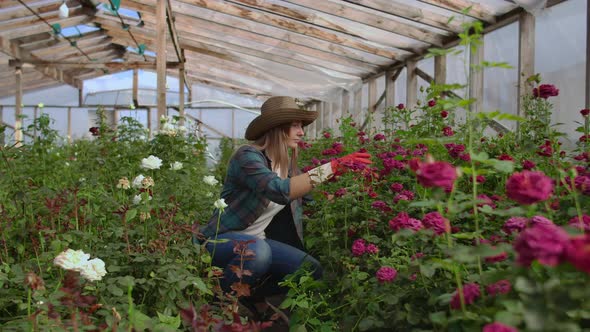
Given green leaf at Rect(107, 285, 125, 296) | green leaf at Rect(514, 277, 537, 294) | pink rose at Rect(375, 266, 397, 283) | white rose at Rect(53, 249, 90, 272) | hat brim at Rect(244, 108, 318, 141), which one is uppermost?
hat brim at Rect(244, 108, 318, 141)

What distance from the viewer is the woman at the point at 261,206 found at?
209cm

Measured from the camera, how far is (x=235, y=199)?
224cm

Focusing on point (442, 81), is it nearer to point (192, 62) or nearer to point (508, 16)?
point (508, 16)

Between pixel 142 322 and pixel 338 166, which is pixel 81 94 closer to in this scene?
pixel 338 166

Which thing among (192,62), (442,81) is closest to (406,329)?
(442,81)

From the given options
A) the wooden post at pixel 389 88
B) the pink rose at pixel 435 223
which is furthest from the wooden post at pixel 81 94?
the pink rose at pixel 435 223

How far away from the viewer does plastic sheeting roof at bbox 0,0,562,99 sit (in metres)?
5.40

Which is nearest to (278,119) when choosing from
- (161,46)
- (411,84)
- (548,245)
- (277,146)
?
(277,146)

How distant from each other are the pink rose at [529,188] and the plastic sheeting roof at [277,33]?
4.25 m

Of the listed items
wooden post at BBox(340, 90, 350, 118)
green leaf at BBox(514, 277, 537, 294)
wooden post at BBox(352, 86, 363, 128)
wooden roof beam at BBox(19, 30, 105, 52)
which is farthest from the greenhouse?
wooden post at BBox(340, 90, 350, 118)

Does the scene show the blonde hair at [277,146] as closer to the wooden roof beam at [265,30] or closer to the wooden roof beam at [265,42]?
the wooden roof beam at [265,30]

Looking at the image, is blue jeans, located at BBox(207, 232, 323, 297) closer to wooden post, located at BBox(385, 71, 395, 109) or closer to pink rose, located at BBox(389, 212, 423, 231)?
pink rose, located at BBox(389, 212, 423, 231)

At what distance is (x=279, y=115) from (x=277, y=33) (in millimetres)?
5518

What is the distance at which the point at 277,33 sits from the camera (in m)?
7.39
